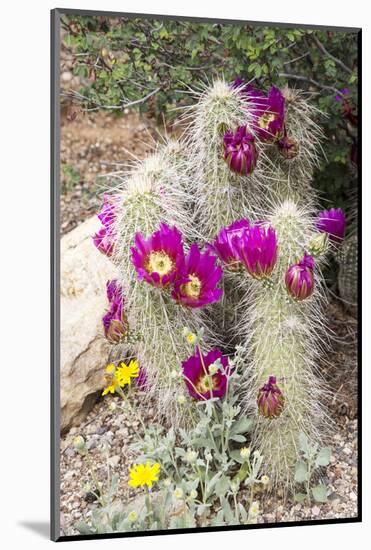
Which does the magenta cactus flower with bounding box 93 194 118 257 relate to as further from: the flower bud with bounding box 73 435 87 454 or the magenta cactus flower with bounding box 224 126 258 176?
the flower bud with bounding box 73 435 87 454

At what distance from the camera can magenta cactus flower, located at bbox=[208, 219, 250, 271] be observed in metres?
3.42

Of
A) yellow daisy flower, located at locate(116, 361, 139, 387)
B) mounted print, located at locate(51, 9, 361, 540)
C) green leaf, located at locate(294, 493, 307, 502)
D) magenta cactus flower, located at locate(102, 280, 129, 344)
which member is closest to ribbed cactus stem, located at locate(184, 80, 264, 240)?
mounted print, located at locate(51, 9, 361, 540)

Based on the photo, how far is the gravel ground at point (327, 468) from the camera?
3.31 m

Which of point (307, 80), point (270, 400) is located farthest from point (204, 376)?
point (307, 80)

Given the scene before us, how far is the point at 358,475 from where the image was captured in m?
3.63

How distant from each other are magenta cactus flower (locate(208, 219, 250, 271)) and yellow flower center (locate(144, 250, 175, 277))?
0.63 ft

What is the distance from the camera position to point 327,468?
11.8 feet

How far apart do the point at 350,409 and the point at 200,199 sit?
877 millimetres

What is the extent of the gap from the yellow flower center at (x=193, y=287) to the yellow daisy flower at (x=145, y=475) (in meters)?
0.52

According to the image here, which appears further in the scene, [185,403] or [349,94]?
[349,94]

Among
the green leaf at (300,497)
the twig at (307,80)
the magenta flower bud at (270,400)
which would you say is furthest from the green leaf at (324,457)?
the twig at (307,80)

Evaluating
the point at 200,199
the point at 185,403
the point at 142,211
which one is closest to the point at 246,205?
the point at 200,199

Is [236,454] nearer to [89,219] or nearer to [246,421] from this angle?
[246,421]

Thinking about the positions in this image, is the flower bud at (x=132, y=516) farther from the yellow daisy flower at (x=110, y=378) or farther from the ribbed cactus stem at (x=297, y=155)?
the ribbed cactus stem at (x=297, y=155)
